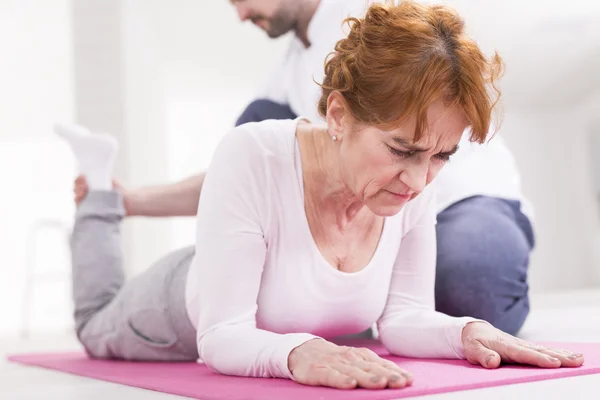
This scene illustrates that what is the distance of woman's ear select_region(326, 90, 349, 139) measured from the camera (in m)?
1.38

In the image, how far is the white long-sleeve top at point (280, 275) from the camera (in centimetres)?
142

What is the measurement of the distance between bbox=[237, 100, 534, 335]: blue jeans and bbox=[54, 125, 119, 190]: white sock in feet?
3.26

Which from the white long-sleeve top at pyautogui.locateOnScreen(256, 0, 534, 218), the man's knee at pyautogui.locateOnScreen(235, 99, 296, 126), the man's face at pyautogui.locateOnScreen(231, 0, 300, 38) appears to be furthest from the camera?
the man's knee at pyautogui.locateOnScreen(235, 99, 296, 126)

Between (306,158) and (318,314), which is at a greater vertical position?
(306,158)

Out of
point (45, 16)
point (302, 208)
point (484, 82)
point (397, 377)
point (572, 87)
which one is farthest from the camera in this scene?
point (572, 87)

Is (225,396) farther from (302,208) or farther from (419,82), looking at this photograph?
(419,82)

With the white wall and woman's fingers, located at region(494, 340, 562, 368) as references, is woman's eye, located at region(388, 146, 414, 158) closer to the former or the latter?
woman's fingers, located at region(494, 340, 562, 368)

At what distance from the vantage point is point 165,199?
238cm

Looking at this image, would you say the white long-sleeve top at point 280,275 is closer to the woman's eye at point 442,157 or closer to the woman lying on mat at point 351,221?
the woman lying on mat at point 351,221

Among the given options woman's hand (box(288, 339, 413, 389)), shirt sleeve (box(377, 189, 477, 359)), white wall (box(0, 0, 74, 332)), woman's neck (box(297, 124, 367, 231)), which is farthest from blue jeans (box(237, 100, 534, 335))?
white wall (box(0, 0, 74, 332))

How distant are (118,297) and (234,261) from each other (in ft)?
2.88

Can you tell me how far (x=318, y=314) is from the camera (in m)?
1.56

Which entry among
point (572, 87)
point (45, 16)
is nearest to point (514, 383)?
point (45, 16)

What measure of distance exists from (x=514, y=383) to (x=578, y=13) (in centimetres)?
674
